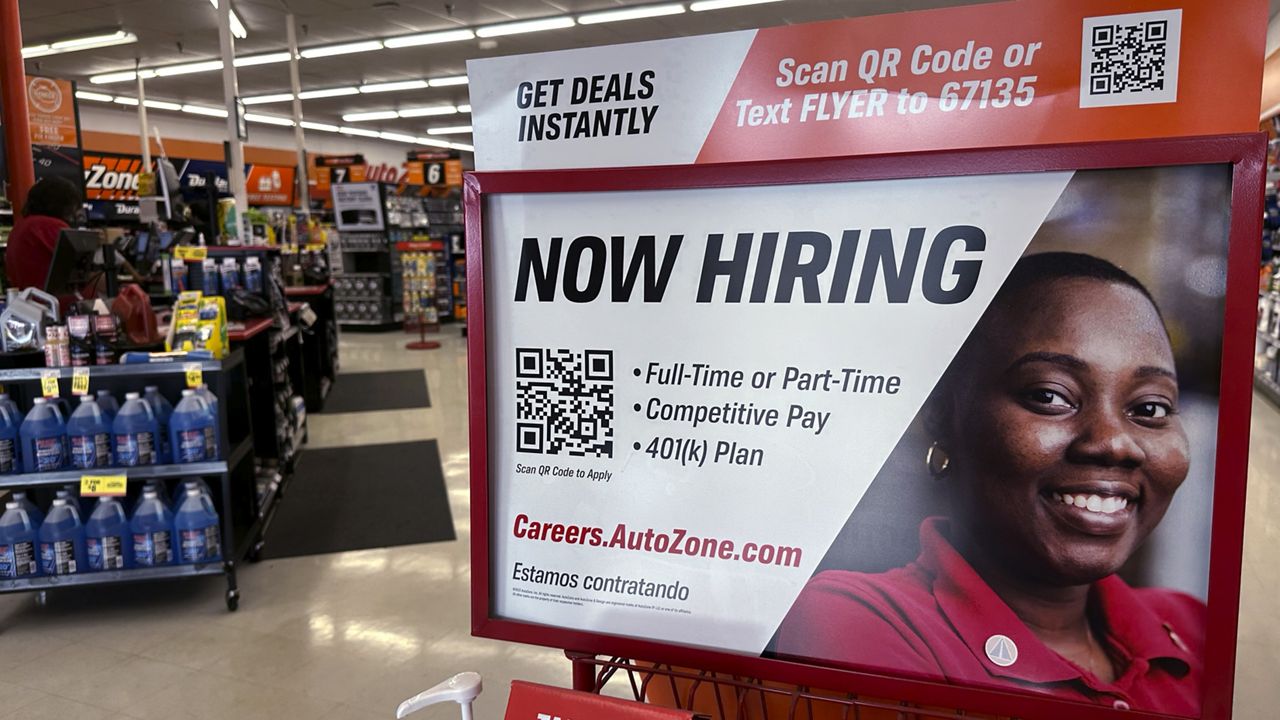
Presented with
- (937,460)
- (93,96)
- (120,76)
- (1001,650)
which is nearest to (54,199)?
(937,460)

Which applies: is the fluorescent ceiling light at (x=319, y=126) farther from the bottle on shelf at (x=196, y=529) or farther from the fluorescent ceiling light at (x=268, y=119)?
the bottle on shelf at (x=196, y=529)

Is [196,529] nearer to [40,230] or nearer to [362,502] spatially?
[362,502]

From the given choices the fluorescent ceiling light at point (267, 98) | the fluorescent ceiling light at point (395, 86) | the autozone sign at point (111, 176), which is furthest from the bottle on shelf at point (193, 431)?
the fluorescent ceiling light at point (267, 98)

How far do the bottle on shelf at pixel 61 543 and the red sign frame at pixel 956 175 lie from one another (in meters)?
3.04

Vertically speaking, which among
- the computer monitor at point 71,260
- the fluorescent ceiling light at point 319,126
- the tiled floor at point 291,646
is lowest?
the tiled floor at point 291,646

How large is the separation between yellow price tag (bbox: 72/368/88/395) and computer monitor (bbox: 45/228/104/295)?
0.51 m

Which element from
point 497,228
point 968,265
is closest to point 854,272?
point 968,265

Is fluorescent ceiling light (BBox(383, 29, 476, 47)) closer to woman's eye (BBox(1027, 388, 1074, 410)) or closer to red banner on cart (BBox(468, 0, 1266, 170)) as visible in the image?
red banner on cart (BBox(468, 0, 1266, 170))

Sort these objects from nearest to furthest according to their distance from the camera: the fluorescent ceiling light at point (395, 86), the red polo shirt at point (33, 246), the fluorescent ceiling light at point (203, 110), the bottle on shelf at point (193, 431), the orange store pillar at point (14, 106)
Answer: the bottle on shelf at point (193, 431) < the red polo shirt at point (33, 246) < the orange store pillar at point (14, 106) < the fluorescent ceiling light at point (395, 86) < the fluorescent ceiling light at point (203, 110)

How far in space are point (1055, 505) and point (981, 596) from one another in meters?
0.13

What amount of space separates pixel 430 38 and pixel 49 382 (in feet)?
32.5

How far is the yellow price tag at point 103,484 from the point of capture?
3.30m

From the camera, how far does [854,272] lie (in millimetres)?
948

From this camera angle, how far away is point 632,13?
1087 cm
